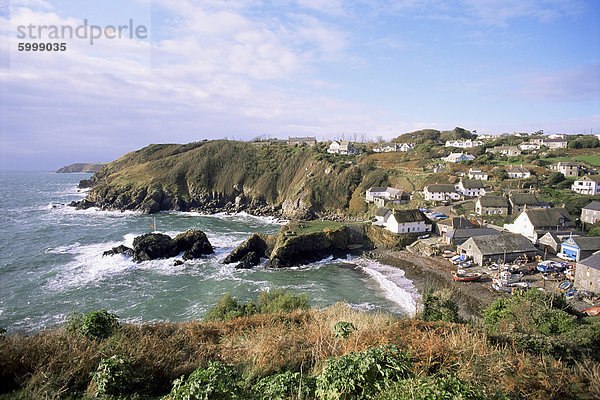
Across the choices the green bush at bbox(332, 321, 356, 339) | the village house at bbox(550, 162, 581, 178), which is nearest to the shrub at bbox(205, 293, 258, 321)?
the green bush at bbox(332, 321, 356, 339)

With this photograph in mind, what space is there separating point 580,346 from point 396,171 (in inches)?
2016

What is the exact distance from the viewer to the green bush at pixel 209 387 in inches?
163

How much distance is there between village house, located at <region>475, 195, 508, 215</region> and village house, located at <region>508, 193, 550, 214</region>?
2.69ft

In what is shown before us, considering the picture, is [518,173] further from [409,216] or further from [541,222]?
[409,216]

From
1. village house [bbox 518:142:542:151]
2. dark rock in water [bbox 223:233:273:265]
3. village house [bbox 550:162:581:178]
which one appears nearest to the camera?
dark rock in water [bbox 223:233:273:265]

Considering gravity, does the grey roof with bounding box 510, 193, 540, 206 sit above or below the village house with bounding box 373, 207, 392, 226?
above

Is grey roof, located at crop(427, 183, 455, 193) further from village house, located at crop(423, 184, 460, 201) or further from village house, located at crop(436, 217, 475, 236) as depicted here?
village house, located at crop(436, 217, 475, 236)

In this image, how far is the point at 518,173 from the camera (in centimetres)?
4844

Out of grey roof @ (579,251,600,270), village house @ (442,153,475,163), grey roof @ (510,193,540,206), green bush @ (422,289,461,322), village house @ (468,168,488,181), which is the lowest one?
green bush @ (422,289,461,322)

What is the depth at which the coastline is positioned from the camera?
20.1 metres

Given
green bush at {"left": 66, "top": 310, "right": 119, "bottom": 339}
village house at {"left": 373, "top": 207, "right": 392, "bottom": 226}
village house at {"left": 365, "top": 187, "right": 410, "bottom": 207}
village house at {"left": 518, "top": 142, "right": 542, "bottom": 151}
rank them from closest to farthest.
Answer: green bush at {"left": 66, "top": 310, "right": 119, "bottom": 339}, village house at {"left": 373, "top": 207, "right": 392, "bottom": 226}, village house at {"left": 365, "top": 187, "right": 410, "bottom": 207}, village house at {"left": 518, "top": 142, "right": 542, "bottom": 151}

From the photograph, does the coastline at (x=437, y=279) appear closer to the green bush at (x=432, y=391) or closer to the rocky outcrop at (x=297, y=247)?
the rocky outcrop at (x=297, y=247)

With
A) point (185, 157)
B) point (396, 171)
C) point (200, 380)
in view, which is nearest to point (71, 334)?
point (200, 380)

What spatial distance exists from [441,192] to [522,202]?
33.8 ft
